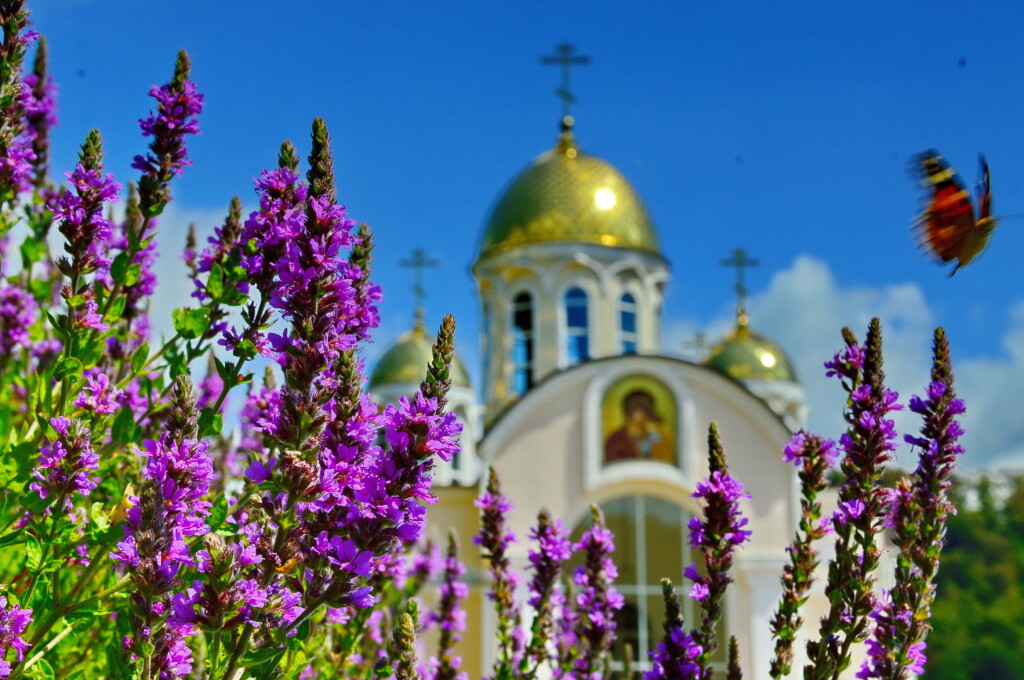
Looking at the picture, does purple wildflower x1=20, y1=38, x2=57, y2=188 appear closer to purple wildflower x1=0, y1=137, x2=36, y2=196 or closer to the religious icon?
purple wildflower x1=0, y1=137, x2=36, y2=196

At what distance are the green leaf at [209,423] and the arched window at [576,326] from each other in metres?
21.5

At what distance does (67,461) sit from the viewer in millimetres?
3176

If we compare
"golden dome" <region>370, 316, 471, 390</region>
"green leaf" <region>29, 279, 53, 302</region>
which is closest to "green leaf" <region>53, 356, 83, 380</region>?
"green leaf" <region>29, 279, 53, 302</region>

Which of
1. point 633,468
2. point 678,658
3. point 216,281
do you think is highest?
point 633,468

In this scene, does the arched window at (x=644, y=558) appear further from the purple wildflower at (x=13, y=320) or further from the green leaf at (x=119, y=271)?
the green leaf at (x=119, y=271)

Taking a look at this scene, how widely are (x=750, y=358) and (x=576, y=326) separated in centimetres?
636

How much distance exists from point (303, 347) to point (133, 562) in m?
0.66

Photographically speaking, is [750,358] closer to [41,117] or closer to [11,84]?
[41,117]

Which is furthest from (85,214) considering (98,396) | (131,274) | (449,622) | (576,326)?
(576,326)

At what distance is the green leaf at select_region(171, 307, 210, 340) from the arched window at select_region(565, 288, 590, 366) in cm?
2112

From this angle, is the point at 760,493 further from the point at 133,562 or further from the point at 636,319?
the point at 133,562

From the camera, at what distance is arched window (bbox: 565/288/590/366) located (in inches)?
979

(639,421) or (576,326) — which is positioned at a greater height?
(576,326)

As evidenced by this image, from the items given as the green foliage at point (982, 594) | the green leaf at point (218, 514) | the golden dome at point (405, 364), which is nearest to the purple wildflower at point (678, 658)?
the green leaf at point (218, 514)
